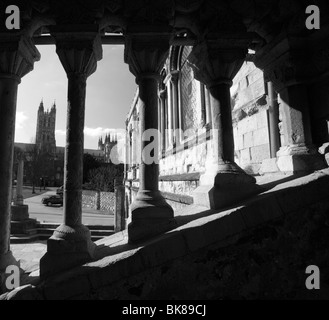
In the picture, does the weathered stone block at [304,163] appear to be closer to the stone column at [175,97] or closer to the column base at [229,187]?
the column base at [229,187]

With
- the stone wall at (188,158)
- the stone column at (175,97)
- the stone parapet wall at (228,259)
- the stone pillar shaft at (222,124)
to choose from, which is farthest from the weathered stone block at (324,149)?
the stone column at (175,97)

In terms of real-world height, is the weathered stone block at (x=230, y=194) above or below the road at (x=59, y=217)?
above

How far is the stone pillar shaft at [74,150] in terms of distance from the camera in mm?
2250

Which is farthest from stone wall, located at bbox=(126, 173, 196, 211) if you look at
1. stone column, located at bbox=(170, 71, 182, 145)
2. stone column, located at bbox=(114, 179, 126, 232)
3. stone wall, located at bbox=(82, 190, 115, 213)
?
stone wall, located at bbox=(82, 190, 115, 213)

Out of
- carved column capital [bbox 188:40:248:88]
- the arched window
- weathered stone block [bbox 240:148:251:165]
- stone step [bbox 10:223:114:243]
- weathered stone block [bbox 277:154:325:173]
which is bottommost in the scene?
stone step [bbox 10:223:114:243]

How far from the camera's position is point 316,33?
8.42 ft

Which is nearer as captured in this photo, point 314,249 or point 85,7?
point 314,249

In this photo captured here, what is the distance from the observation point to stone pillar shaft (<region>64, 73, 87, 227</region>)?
88.6 inches

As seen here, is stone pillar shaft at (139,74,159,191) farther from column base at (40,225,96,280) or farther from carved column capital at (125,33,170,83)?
column base at (40,225,96,280)

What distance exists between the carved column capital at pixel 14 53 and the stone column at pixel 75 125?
372mm

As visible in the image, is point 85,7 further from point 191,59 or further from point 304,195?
point 304,195

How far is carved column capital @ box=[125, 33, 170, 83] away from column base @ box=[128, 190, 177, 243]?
1257mm
